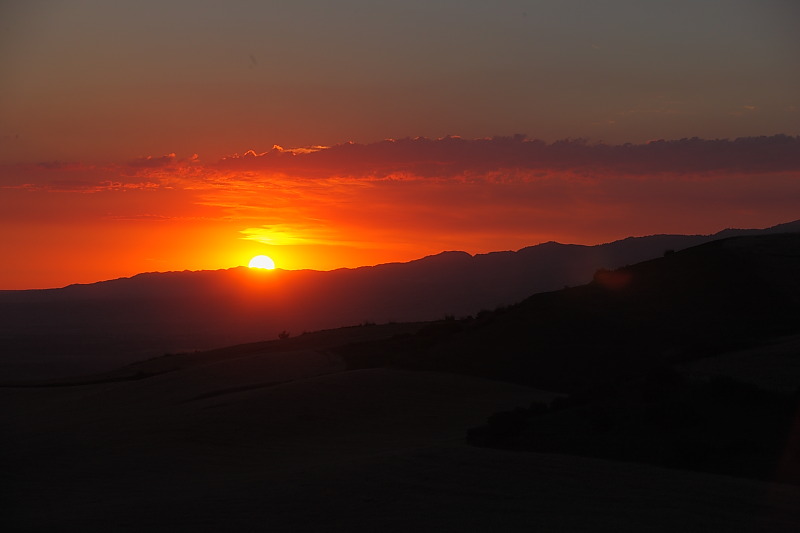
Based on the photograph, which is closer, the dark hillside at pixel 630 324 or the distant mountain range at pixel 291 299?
the dark hillside at pixel 630 324

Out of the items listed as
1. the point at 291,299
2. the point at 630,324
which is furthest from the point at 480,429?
the point at 291,299

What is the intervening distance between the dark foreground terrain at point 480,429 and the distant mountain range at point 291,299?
60.3 meters

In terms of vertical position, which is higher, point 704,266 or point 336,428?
point 704,266

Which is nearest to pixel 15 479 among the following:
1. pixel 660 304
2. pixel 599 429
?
pixel 599 429

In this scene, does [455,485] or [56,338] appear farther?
[56,338]

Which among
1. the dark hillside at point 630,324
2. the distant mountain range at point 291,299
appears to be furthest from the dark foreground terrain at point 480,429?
the distant mountain range at point 291,299

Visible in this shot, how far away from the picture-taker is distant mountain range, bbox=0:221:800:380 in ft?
345

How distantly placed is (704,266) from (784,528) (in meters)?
23.7

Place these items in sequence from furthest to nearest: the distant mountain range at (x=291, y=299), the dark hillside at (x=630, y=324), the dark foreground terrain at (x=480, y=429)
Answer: the distant mountain range at (x=291, y=299) → the dark hillside at (x=630, y=324) → the dark foreground terrain at (x=480, y=429)

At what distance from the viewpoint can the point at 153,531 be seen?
9.93 meters

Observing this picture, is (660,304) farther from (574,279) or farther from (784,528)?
(574,279)

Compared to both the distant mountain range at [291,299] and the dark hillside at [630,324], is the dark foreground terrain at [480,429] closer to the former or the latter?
the dark hillside at [630,324]

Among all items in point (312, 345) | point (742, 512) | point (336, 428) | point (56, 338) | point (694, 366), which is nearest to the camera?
point (742, 512)

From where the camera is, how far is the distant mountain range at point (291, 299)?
105125 millimetres
